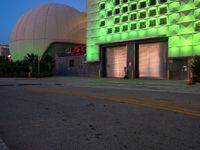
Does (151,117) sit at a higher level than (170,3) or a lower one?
lower

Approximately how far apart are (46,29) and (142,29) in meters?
34.0

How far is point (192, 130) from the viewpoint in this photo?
5.34 meters

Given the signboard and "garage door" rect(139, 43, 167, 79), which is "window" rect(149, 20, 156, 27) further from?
the signboard

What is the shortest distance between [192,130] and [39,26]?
64.4m

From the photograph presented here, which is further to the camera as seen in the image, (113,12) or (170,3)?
(113,12)

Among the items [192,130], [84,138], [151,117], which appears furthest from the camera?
[151,117]

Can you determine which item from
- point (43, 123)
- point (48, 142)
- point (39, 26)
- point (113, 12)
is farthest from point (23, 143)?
point (39, 26)

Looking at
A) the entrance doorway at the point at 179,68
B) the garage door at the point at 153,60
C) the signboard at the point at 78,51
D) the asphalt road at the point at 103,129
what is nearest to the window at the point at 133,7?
the garage door at the point at 153,60

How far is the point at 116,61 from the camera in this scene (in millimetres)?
43125

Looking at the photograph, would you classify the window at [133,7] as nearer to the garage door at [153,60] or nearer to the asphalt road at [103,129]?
the garage door at [153,60]

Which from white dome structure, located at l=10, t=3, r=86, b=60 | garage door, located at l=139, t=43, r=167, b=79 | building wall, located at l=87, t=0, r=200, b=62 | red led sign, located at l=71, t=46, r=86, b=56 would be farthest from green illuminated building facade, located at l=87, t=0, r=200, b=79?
white dome structure, located at l=10, t=3, r=86, b=60

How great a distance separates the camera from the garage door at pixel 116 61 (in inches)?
1653

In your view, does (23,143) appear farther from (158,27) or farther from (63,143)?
(158,27)

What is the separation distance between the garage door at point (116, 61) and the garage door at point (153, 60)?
3.24m
